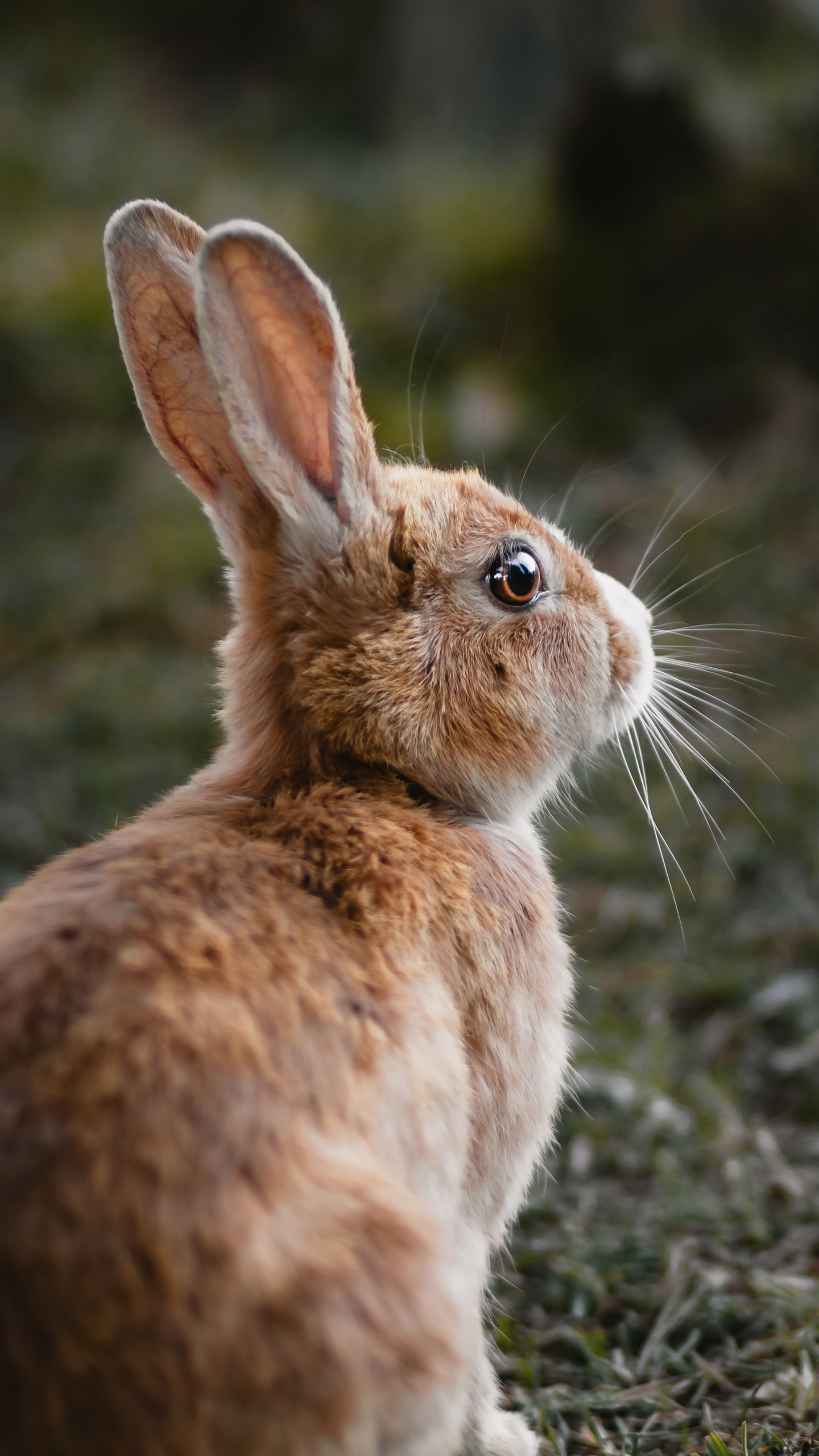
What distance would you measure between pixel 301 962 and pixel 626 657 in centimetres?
113

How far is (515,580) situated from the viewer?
8.43 feet

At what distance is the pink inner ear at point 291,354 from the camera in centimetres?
222

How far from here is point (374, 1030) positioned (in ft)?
6.37

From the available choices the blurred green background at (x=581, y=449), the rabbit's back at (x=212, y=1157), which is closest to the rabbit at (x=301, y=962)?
the rabbit's back at (x=212, y=1157)

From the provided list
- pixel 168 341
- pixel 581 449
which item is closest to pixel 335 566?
pixel 168 341

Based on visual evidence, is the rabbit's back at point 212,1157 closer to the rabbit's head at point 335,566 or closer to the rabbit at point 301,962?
the rabbit at point 301,962

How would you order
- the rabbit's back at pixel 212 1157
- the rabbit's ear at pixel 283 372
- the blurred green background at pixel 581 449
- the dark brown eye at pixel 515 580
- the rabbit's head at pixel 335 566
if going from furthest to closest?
1. the blurred green background at pixel 581 449
2. the dark brown eye at pixel 515 580
3. the rabbit's head at pixel 335 566
4. the rabbit's ear at pixel 283 372
5. the rabbit's back at pixel 212 1157

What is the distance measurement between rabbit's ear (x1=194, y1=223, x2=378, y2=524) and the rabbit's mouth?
606mm

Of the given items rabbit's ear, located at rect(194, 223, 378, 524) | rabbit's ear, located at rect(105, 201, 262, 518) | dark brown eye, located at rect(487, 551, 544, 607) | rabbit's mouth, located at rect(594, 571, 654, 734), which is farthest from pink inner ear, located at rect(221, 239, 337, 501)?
rabbit's mouth, located at rect(594, 571, 654, 734)

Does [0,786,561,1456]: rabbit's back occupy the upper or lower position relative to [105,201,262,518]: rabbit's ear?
lower

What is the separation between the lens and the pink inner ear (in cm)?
222

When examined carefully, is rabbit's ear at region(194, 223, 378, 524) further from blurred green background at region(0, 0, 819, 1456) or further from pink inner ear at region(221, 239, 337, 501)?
blurred green background at region(0, 0, 819, 1456)

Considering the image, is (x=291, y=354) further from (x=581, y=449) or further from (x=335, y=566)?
(x=581, y=449)

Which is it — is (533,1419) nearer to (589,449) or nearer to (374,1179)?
(374,1179)
